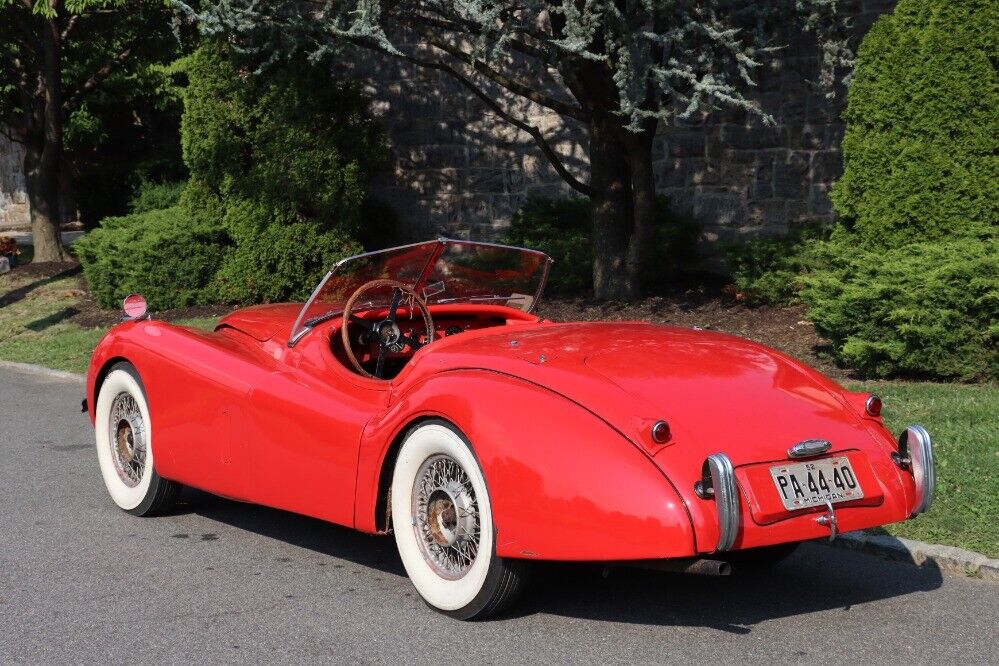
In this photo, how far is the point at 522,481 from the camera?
4605 mm

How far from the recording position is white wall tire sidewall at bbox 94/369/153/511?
6.66 meters

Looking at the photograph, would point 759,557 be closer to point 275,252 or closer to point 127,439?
point 127,439

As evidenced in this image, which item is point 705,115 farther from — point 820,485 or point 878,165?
point 820,485

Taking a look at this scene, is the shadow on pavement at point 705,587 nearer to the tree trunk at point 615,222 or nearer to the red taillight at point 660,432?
the red taillight at point 660,432

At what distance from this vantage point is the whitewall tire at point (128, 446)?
6.68 metres

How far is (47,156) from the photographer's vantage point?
67.8 ft

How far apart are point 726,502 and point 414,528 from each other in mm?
1386

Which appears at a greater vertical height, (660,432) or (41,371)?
(660,432)

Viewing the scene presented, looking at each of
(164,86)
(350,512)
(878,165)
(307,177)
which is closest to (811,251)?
(878,165)

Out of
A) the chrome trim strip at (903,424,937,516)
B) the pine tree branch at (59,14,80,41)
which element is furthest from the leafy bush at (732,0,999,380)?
the pine tree branch at (59,14,80,41)

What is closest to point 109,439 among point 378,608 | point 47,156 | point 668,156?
point 378,608

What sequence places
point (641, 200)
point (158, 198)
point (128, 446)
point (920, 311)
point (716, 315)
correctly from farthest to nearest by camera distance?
point (158, 198)
point (641, 200)
point (716, 315)
point (920, 311)
point (128, 446)

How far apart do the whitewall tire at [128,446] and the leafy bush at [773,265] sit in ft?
23.0

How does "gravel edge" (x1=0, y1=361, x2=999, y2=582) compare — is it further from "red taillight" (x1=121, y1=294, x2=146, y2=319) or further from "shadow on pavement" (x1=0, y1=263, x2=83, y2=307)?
"shadow on pavement" (x1=0, y1=263, x2=83, y2=307)
